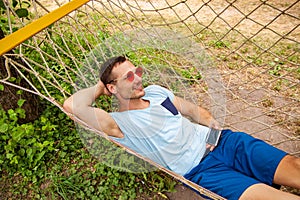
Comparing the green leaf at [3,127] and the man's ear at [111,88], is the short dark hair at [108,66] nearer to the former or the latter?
the man's ear at [111,88]

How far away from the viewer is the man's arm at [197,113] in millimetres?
1372

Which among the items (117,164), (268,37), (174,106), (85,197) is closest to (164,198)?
(117,164)

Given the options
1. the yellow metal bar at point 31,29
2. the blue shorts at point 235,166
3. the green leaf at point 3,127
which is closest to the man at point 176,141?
the blue shorts at point 235,166

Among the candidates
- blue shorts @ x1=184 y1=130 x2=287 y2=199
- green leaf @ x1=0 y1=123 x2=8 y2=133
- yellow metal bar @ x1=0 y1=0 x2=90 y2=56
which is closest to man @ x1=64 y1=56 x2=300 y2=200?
blue shorts @ x1=184 y1=130 x2=287 y2=199

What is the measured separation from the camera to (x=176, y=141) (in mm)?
1265

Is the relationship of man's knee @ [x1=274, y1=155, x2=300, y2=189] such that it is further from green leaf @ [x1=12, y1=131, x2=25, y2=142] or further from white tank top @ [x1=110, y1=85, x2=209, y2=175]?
green leaf @ [x1=12, y1=131, x2=25, y2=142]

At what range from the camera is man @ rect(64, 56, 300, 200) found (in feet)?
3.78

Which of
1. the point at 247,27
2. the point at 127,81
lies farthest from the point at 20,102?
the point at 247,27

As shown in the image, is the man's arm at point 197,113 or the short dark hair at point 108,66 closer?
the short dark hair at point 108,66

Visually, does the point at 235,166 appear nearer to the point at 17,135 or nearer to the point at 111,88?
the point at 111,88

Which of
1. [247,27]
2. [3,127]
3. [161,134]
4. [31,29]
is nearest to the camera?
[31,29]

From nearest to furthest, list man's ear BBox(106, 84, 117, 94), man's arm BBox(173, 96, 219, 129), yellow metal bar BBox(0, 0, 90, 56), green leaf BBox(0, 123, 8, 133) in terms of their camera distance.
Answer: yellow metal bar BBox(0, 0, 90, 56), man's ear BBox(106, 84, 117, 94), man's arm BBox(173, 96, 219, 129), green leaf BBox(0, 123, 8, 133)

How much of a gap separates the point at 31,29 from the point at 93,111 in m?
0.37

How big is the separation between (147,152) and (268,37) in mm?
2273
